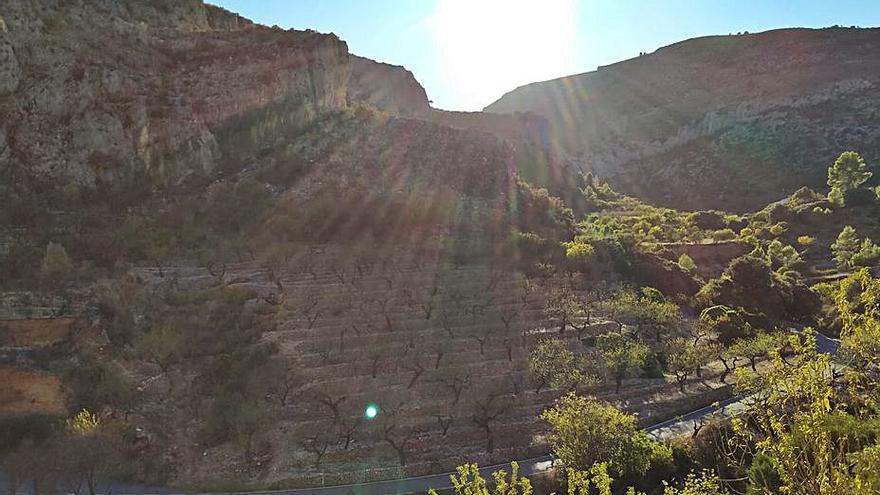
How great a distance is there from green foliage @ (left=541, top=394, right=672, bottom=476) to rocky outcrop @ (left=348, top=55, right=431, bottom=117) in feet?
297

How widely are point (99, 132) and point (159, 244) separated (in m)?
12.6

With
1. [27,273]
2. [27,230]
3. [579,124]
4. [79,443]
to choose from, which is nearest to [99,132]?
[27,230]

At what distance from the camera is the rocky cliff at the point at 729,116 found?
95125mm

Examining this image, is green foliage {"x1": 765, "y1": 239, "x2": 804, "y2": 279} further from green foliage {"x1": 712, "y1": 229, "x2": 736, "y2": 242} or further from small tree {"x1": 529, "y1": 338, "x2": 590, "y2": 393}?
small tree {"x1": 529, "y1": 338, "x2": 590, "y2": 393}

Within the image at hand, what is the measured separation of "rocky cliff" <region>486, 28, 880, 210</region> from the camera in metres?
95.1

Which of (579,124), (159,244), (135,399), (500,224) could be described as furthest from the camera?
(579,124)

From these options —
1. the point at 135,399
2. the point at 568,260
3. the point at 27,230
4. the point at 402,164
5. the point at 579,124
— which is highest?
the point at 579,124

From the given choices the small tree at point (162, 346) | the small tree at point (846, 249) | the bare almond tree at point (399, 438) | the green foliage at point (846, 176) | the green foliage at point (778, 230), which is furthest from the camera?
the green foliage at point (846, 176)

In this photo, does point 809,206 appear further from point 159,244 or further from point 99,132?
point 99,132

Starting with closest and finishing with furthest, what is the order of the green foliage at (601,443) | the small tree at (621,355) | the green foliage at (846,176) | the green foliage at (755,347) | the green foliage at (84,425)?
the green foliage at (601,443), the green foliage at (84,425), the small tree at (621,355), the green foliage at (755,347), the green foliage at (846,176)

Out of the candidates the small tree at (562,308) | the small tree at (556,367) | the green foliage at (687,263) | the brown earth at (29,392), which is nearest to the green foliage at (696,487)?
the small tree at (556,367)

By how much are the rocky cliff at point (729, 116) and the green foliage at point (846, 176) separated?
37.1ft

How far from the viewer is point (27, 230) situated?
40.4 metres

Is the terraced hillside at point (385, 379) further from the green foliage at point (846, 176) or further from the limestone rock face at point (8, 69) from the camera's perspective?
the green foliage at point (846, 176)
